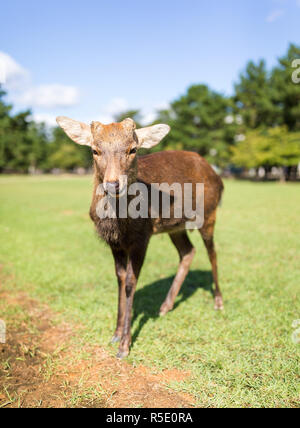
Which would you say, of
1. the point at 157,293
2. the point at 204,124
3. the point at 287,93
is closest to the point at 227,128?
the point at 204,124

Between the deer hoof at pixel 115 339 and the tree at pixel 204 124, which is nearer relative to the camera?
the deer hoof at pixel 115 339

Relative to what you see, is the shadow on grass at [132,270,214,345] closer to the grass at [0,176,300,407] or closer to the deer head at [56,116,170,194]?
the grass at [0,176,300,407]

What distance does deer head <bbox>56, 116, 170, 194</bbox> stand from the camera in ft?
9.36

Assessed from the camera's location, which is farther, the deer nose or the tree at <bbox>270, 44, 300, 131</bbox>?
the tree at <bbox>270, 44, 300, 131</bbox>

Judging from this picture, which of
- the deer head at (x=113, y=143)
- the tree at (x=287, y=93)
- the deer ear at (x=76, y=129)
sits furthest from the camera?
the tree at (x=287, y=93)

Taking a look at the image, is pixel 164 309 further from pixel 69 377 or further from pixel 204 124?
pixel 204 124

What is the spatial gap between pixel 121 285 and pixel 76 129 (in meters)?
1.97

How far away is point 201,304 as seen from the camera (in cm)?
472

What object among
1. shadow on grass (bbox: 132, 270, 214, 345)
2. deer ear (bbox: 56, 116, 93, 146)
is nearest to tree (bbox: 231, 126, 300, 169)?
shadow on grass (bbox: 132, 270, 214, 345)

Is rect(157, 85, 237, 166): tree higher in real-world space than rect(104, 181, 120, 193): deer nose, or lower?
higher

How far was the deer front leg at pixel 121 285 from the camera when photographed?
3.77 metres

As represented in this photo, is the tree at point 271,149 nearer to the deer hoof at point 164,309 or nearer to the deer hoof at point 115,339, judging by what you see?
the deer hoof at point 164,309

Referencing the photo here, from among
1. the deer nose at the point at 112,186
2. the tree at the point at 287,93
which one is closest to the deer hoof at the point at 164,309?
the deer nose at the point at 112,186

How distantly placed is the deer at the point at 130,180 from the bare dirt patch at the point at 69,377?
343mm
